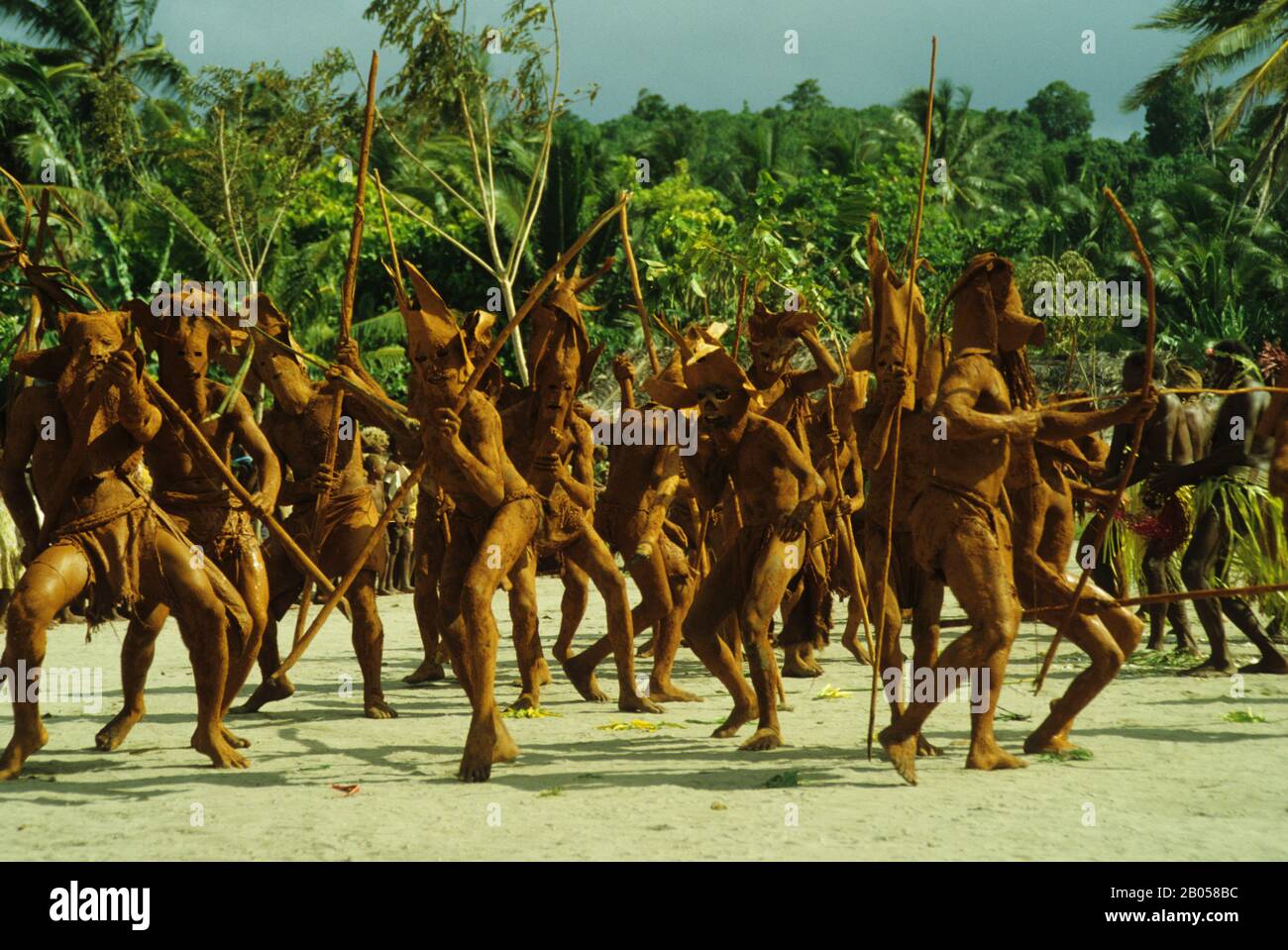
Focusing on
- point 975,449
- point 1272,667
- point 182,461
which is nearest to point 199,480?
point 182,461

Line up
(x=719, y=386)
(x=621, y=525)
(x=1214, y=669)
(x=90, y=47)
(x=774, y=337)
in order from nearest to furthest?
(x=719, y=386)
(x=774, y=337)
(x=621, y=525)
(x=1214, y=669)
(x=90, y=47)

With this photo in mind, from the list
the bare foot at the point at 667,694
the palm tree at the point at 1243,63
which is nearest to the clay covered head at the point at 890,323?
the bare foot at the point at 667,694

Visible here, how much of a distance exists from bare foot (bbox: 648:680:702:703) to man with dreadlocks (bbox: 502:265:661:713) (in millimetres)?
390

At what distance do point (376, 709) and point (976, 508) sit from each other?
4.48 meters

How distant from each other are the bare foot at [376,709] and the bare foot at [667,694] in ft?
5.86

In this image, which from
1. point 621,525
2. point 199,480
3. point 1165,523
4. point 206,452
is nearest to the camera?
point 206,452

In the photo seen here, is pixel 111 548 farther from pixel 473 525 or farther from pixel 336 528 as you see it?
pixel 336 528

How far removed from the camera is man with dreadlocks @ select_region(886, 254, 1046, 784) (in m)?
7.46

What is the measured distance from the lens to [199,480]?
359 inches

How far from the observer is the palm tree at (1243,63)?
2336 centimetres

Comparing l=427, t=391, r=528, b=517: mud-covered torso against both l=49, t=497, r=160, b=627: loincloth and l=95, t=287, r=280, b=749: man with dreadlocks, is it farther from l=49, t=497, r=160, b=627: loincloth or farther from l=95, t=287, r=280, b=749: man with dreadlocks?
l=49, t=497, r=160, b=627: loincloth

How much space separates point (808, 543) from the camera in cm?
998

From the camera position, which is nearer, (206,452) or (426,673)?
(206,452)

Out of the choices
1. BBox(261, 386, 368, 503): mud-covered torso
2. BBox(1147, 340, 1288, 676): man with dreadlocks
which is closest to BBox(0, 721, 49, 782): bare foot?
BBox(261, 386, 368, 503): mud-covered torso
